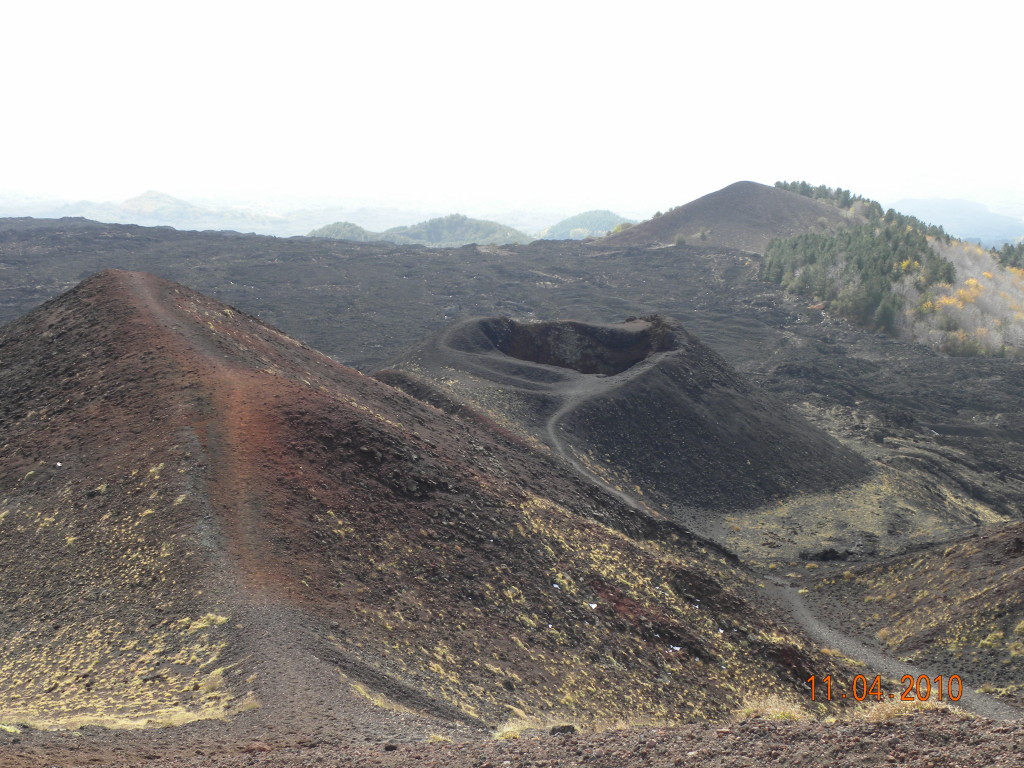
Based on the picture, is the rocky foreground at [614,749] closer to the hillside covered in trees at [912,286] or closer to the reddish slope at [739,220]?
the hillside covered in trees at [912,286]

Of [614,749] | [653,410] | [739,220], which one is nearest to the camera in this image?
[614,749]

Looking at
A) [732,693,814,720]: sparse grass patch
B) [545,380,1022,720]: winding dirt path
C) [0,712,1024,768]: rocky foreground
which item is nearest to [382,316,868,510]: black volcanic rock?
[545,380,1022,720]: winding dirt path

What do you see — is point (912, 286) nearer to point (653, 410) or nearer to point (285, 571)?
point (653, 410)

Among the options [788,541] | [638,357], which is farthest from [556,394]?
[788,541]

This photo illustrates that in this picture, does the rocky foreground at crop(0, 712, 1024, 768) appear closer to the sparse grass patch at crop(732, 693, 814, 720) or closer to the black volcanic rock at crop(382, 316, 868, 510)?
the sparse grass patch at crop(732, 693, 814, 720)

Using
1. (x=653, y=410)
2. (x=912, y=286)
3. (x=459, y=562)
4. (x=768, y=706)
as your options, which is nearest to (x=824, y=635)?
(x=768, y=706)
